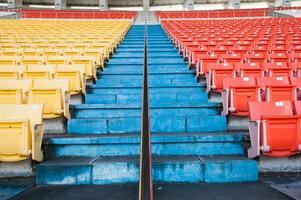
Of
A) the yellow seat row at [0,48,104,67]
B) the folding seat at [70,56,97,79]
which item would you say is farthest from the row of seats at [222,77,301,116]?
the yellow seat row at [0,48,104,67]

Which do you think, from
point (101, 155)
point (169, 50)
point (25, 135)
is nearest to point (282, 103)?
point (101, 155)

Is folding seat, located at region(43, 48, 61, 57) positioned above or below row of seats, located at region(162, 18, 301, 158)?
above

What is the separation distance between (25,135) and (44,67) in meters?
2.83

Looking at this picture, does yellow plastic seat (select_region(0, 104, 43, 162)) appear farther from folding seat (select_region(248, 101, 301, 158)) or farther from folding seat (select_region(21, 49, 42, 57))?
folding seat (select_region(21, 49, 42, 57))

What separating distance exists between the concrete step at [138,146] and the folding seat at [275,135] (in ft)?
1.03

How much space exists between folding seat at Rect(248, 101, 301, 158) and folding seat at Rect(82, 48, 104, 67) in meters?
Answer: 4.68

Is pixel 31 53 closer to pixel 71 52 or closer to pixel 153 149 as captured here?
pixel 71 52

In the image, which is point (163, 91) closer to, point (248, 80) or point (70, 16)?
point (248, 80)

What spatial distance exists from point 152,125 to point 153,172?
121 centimetres

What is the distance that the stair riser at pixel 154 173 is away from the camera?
3.93m

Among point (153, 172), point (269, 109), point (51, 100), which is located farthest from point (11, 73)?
point (269, 109)

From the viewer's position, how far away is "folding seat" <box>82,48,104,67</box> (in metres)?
8.30

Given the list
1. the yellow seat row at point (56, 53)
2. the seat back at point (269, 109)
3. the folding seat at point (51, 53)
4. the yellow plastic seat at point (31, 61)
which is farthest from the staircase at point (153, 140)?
the folding seat at point (51, 53)

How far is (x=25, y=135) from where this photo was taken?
410 cm
